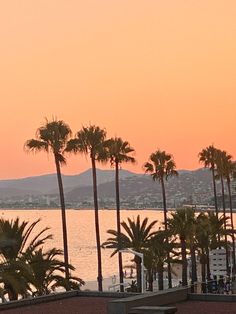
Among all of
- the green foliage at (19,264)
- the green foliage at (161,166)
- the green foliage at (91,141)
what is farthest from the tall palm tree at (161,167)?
the green foliage at (19,264)

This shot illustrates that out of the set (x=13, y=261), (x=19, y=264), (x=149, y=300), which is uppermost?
(x=13, y=261)

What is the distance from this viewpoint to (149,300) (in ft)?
78.3

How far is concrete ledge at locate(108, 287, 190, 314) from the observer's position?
21.7 meters

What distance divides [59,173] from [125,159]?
13.6m

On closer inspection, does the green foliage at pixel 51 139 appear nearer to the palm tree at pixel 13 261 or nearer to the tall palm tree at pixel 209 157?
the palm tree at pixel 13 261

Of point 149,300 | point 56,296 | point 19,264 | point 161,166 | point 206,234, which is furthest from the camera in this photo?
point 161,166

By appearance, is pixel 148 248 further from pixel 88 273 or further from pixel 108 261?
pixel 108 261

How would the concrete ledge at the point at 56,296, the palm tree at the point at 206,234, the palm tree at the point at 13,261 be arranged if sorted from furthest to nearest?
the palm tree at the point at 206,234 → the palm tree at the point at 13,261 → the concrete ledge at the point at 56,296

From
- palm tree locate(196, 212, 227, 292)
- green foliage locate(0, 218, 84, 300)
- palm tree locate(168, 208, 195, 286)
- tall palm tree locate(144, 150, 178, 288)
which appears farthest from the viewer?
tall palm tree locate(144, 150, 178, 288)

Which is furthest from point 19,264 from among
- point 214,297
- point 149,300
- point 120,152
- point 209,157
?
point 209,157

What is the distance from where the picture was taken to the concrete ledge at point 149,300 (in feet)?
71.1

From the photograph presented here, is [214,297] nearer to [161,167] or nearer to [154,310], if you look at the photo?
[154,310]

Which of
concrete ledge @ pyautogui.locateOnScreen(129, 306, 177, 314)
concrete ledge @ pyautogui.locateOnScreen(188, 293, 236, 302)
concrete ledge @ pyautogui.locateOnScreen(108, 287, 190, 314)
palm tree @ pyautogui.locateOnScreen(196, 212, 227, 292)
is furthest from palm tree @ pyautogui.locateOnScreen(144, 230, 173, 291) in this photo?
concrete ledge @ pyautogui.locateOnScreen(129, 306, 177, 314)

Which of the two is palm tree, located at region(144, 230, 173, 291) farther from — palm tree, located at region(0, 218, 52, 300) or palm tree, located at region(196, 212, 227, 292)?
palm tree, located at region(0, 218, 52, 300)
